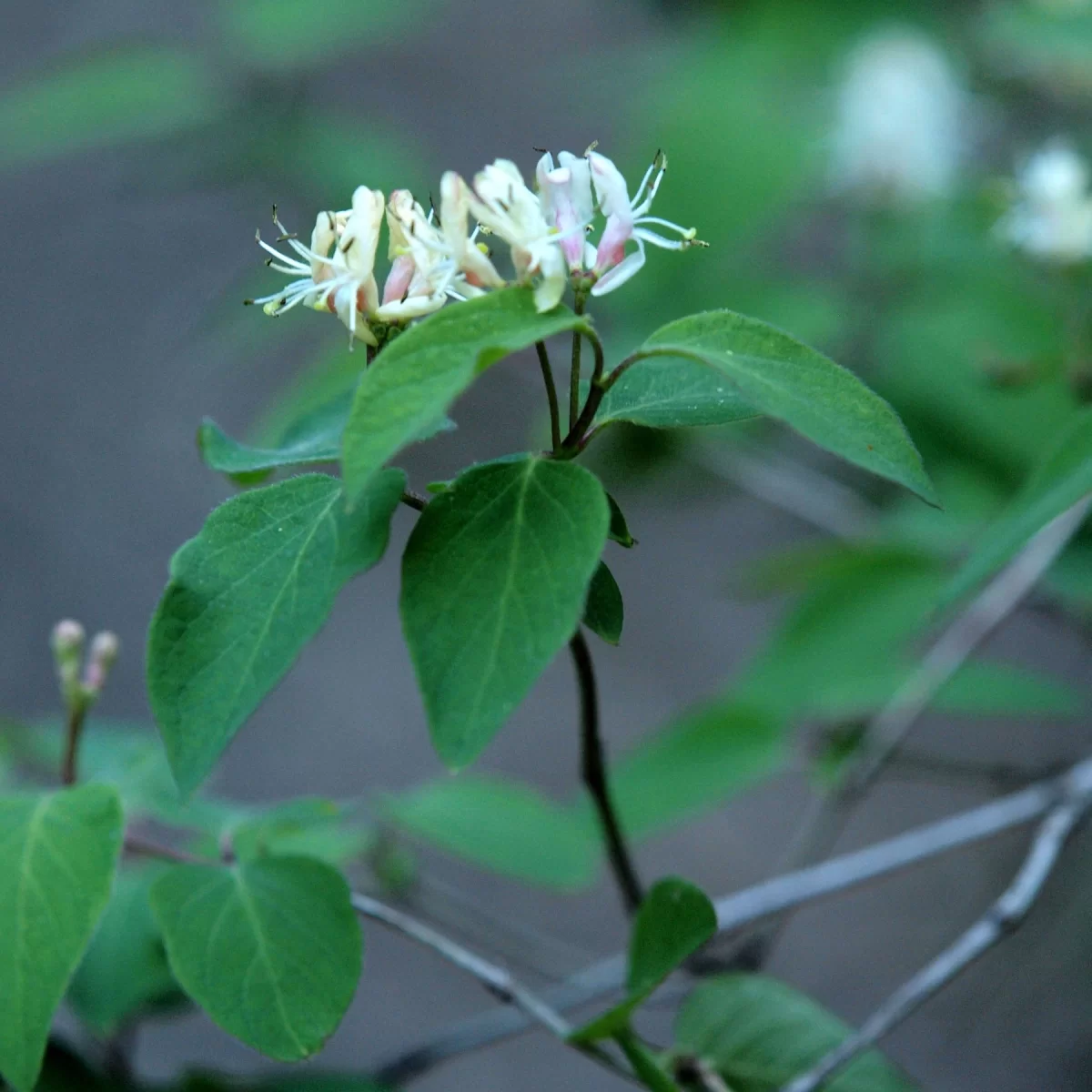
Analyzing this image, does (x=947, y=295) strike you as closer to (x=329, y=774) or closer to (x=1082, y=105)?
(x=1082, y=105)

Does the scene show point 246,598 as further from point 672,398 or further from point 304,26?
point 304,26

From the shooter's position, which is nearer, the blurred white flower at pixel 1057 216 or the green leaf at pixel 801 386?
the green leaf at pixel 801 386

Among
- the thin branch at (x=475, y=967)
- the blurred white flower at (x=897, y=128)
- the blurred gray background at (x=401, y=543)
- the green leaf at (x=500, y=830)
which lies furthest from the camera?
the blurred gray background at (x=401, y=543)

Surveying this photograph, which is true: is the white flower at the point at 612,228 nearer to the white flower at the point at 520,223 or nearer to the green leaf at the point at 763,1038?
the white flower at the point at 520,223

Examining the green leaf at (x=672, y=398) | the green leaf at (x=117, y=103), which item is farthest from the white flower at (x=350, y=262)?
the green leaf at (x=117, y=103)

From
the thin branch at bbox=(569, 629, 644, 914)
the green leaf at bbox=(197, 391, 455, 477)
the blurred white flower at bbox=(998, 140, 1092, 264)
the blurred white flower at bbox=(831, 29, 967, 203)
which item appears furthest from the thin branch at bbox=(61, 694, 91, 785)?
the blurred white flower at bbox=(831, 29, 967, 203)

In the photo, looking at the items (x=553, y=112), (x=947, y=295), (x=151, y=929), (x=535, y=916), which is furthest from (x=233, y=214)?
(x=151, y=929)
